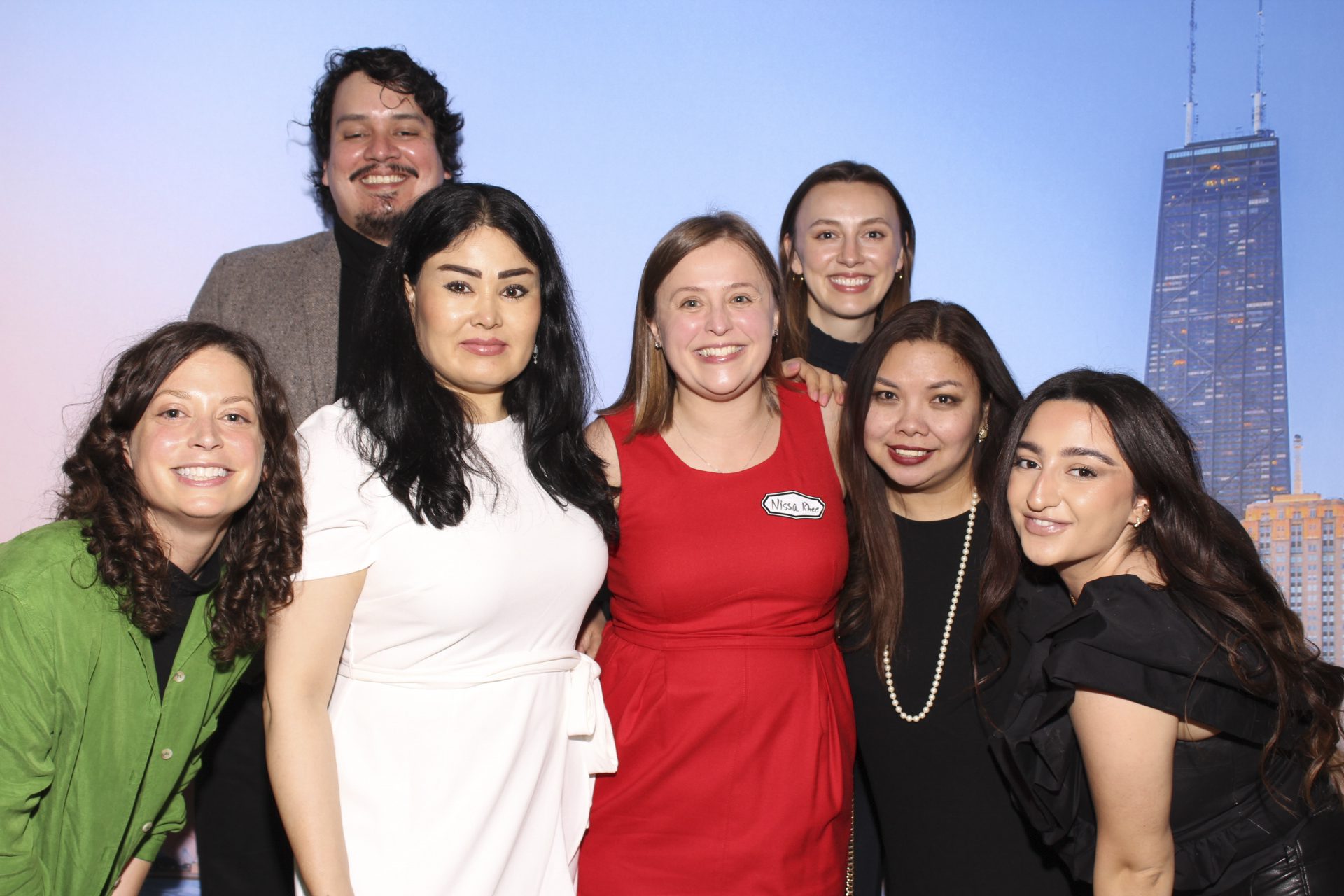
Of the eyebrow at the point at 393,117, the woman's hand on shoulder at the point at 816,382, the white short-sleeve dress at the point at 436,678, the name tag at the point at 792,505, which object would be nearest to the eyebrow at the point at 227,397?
the white short-sleeve dress at the point at 436,678

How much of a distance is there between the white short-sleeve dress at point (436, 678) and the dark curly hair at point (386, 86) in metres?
1.54

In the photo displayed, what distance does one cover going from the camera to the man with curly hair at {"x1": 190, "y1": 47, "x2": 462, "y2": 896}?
2.75 meters

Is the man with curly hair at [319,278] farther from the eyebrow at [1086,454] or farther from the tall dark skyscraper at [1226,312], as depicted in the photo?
the tall dark skyscraper at [1226,312]

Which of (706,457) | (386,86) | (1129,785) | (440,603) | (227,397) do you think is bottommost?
(1129,785)

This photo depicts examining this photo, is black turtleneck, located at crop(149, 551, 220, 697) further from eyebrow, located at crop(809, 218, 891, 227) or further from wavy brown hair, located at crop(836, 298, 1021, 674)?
eyebrow, located at crop(809, 218, 891, 227)

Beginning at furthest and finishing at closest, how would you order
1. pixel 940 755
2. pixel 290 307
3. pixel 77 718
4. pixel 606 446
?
pixel 290 307, pixel 606 446, pixel 940 755, pixel 77 718

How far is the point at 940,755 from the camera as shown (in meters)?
2.39

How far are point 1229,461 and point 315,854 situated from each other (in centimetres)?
312

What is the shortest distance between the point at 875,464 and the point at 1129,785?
91 cm

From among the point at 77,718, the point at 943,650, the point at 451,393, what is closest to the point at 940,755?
the point at 943,650

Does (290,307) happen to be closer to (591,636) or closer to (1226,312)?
(591,636)

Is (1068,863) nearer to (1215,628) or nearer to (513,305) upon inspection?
(1215,628)

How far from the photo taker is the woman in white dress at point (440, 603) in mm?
1878

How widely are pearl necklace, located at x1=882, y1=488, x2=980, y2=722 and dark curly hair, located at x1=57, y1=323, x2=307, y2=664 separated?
4.47 ft
